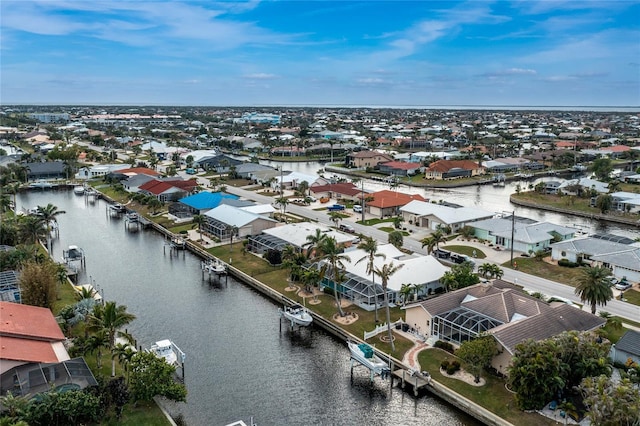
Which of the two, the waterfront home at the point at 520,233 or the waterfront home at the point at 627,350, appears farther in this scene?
the waterfront home at the point at 520,233

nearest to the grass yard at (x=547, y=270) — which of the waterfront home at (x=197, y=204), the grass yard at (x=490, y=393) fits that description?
the grass yard at (x=490, y=393)

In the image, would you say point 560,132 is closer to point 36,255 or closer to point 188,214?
point 188,214

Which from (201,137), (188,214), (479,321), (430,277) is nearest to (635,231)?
(430,277)

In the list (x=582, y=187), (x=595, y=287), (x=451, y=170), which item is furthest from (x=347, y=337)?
(x=451, y=170)

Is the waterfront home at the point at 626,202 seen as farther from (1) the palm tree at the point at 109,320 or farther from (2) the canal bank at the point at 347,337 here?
(1) the palm tree at the point at 109,320

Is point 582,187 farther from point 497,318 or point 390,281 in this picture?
point 497,318

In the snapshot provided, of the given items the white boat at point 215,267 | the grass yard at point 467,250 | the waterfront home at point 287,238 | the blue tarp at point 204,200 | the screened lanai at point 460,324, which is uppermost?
the blue tarp at point 204,200

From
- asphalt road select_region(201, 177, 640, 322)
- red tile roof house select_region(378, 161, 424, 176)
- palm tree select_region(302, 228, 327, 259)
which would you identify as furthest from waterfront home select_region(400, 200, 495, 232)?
red tile roof house select_region(378, 161, 424, 176)
